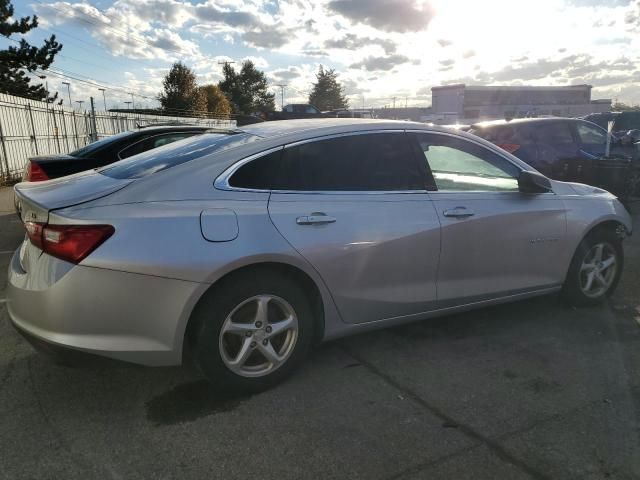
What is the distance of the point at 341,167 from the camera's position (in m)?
3.37

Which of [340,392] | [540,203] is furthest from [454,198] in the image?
[340,392]

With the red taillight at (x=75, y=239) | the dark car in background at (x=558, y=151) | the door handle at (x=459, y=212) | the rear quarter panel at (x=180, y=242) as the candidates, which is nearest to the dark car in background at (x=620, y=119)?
the dark car in background at (x=558, y=151)

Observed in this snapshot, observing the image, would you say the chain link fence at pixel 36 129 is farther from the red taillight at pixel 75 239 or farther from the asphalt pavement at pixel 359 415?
the red taillight at pixel 75 239

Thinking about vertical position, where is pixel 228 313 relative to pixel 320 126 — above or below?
below

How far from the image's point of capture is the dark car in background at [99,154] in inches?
246

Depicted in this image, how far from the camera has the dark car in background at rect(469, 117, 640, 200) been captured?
7902mm

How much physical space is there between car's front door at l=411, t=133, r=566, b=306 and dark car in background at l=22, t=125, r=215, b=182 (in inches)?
125

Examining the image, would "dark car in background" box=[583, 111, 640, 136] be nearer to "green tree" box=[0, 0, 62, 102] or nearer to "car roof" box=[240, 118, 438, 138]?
"car roof" box=[240, 118, 438, 138]

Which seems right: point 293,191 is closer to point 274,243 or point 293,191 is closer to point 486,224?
point 274,243

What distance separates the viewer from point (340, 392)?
124 inches

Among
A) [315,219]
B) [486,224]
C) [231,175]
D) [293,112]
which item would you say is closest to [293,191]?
[315,219]

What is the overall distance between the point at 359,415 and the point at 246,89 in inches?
3681

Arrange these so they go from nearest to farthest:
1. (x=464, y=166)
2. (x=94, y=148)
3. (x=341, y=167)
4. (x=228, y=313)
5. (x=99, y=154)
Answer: (x=228, y=313) < (x=341, y=167) < (x=464, y=166) < (x=99, y=154) < (x=94, y=148)

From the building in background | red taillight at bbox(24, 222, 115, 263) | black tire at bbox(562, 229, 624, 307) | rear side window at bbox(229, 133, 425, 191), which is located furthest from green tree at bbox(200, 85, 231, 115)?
red taillight at bbox(24, 222, 115, 263)
